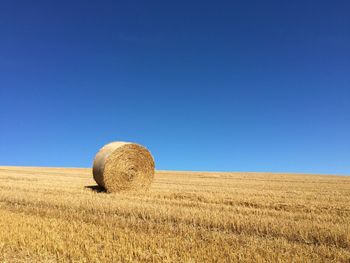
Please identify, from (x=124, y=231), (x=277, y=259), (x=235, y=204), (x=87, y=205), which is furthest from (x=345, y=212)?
(x=87, y=205)

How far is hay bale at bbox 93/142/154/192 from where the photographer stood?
14109 millimetres

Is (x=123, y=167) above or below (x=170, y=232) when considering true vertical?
above

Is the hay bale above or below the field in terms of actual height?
above

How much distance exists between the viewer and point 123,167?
1454 centimetres

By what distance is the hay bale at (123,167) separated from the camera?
1411 cm

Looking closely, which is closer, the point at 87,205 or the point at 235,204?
the point at 87,205

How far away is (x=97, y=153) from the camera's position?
1492cm

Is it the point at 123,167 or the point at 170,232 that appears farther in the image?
the point at 123,167

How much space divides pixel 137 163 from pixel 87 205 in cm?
599

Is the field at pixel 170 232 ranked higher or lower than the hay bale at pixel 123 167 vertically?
lower

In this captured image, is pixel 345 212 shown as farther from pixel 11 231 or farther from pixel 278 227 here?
pixel 11 231

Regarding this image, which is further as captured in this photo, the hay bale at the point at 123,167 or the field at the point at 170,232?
the hay bale at the point at 123,167

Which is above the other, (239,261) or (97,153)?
(97,153)

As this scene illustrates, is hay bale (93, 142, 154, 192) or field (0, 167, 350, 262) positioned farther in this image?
hay bale (93, 142, 154, 192)
